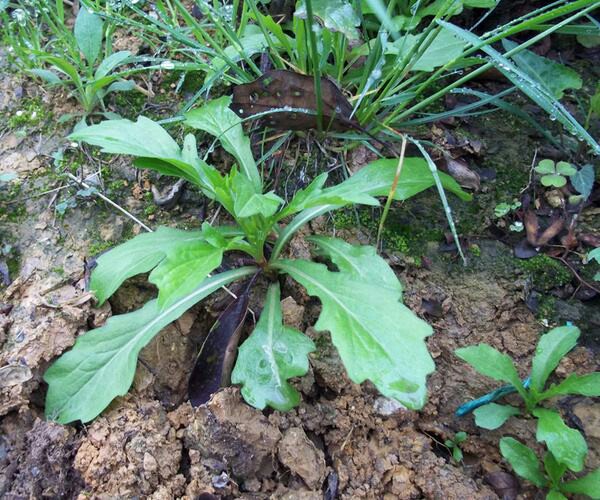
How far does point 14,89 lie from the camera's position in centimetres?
219

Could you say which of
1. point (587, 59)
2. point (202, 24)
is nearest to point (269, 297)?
point (202, 24)

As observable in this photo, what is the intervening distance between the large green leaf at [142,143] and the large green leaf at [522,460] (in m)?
1.15

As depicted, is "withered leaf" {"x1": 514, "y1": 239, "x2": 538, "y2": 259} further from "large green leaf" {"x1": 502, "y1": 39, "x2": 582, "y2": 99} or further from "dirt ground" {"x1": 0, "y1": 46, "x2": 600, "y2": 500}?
"large green leaf" {"x1": 502, "y1": 39, "x2": 582, "y2": 99}

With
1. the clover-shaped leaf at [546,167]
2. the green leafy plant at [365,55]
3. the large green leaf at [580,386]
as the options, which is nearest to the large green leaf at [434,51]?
the green leafy plant at [365,55]

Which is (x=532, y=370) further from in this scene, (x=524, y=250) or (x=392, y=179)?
(x=392, y=179)

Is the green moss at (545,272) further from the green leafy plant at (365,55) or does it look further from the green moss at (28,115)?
the green moss at (28,115)

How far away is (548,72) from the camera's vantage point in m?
1.99

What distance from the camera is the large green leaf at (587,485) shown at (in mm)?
1343

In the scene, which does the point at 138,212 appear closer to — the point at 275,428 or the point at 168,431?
the point at 168,431

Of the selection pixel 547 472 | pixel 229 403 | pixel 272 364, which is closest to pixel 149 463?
pixel 229 403

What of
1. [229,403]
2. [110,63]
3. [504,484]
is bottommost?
[504,484]

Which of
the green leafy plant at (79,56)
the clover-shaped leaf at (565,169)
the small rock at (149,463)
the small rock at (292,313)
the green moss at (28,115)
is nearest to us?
the small rock at (149,463)

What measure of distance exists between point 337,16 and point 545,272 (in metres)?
1.07

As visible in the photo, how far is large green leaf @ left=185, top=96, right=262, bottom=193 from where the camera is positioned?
5.84ft
